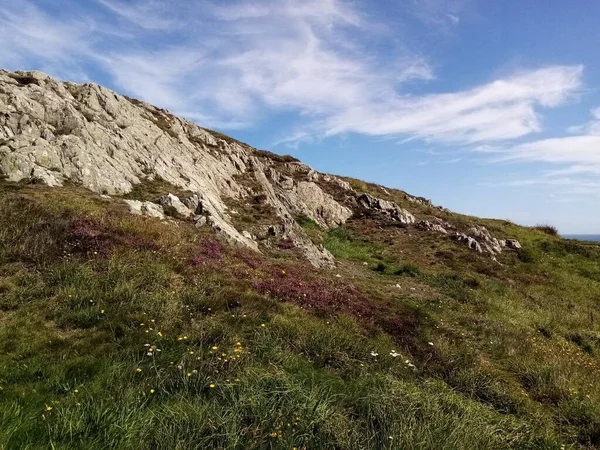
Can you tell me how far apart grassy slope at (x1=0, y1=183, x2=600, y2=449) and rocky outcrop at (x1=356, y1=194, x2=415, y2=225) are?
23004 mm

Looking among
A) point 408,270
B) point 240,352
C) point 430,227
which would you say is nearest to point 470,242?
A: point 430,227

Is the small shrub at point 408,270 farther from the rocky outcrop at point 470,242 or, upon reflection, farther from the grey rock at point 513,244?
the grey rock at point 513,244

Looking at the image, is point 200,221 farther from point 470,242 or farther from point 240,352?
point 470,242

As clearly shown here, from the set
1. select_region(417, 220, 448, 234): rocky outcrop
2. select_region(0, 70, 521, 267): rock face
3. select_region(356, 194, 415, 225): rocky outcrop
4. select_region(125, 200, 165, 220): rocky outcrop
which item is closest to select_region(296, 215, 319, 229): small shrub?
select_region(0, 70, 521, 267): rock face

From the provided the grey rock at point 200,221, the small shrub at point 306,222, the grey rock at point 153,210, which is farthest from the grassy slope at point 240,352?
the small shrub at point 306,222

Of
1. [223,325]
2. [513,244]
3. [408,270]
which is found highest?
[513,244]

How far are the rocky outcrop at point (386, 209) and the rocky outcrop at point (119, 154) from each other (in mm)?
6833

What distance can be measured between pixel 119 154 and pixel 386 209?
Result: 30223 mm

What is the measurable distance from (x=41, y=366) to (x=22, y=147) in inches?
716

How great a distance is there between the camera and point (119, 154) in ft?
89.4

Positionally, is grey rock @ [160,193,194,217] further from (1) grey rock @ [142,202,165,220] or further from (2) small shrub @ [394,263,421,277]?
(2) small shrub @ [394,263,421,277]

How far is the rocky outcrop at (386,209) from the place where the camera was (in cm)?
4488

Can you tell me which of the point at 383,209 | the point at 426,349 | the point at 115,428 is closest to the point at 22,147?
the point at 115,428

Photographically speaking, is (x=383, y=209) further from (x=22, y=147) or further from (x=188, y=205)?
(x=22, y=147)
